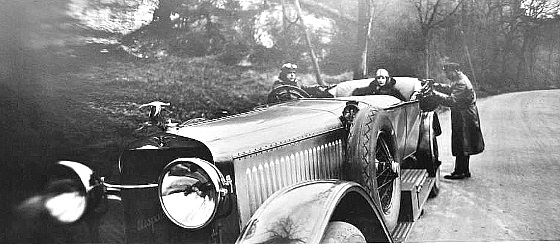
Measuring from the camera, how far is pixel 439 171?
3.18m

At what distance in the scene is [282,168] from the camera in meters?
2.32

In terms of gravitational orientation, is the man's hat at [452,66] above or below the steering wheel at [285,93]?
above

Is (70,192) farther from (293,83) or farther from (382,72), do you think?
(382,72)

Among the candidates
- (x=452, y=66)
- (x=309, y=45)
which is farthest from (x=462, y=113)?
(x=309, y=45)

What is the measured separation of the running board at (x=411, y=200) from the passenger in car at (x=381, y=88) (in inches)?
21.1

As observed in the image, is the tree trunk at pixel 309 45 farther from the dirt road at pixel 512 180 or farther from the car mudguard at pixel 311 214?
the dirt road at pixel 512 180

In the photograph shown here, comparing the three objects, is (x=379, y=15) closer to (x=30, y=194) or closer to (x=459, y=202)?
(x=459, y=202)

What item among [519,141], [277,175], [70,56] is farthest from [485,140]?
[70,56]

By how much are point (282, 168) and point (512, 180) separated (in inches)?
48.5

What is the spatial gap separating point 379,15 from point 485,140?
88 centimetres

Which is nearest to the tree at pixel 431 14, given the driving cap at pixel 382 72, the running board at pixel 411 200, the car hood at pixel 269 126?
the driving cap at pixel 382 72

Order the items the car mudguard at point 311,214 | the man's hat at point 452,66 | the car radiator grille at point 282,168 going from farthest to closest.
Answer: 1. the man's hat at point 452,66
2. the car radiator grille at point 282,168
3. the car mudguard at point 311,214

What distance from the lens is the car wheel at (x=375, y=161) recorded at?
8.08 feet

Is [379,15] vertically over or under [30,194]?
over
